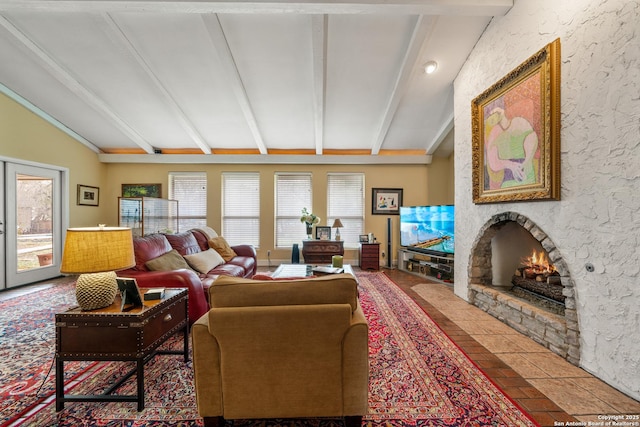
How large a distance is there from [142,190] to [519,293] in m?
7.23

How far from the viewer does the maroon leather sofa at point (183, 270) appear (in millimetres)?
2607

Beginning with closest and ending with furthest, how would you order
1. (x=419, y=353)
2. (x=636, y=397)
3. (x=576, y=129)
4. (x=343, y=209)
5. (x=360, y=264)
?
1. (x=636, y=397)
2. (x=576, y=129)
3. (x=419, y=353)
4. (x=360, y=264)
5. (x=343, y=209)

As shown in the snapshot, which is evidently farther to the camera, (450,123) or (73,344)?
(450,123)

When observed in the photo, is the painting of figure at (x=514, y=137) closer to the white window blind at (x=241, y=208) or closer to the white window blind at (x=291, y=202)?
the white window blind at (x=291, y=202)

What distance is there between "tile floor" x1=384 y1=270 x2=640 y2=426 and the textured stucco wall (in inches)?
6.9

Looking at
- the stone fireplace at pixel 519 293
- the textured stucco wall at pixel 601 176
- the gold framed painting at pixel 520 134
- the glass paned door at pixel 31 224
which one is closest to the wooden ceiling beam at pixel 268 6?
the textured stucco wall at pixel 601 176

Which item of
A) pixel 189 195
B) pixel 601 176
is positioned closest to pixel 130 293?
pixel 601 176

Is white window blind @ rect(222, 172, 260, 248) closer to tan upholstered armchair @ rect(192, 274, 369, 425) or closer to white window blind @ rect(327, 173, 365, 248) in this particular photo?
white window blind @ rect(327, 173, 365, 248)

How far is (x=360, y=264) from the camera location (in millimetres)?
5898

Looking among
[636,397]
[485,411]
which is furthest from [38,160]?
[636,397]

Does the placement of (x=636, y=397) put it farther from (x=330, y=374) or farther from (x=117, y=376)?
(x=117, y=376)

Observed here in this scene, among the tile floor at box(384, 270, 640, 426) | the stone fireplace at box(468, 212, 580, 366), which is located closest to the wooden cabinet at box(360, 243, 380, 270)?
the stone fireplace at box(468, 212, 580, 366)

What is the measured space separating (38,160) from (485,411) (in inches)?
273

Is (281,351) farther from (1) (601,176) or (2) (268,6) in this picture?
(2) (268,6)
